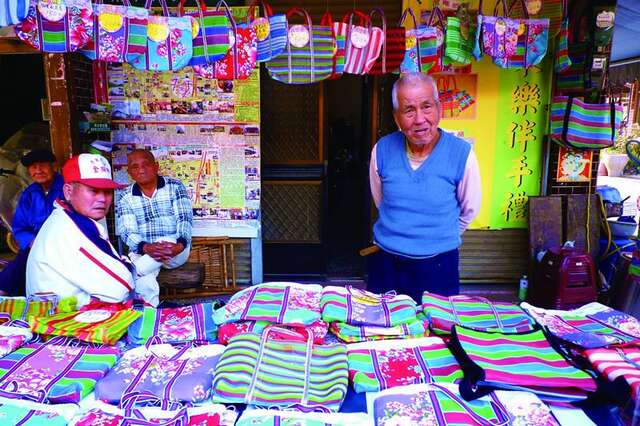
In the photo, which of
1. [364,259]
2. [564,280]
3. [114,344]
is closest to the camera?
[114,344]

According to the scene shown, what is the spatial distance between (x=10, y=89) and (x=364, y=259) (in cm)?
581

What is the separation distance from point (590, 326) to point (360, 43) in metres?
2.38

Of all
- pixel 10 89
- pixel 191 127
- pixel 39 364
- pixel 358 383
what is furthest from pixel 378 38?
pixel 10 89

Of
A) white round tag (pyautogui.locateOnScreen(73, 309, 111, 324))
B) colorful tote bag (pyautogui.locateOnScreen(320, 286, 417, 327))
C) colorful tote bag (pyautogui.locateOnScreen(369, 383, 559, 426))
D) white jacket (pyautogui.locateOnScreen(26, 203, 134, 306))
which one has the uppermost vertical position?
white jacket (pyautogui.locateOnScreen(26, 203, 134, 306))

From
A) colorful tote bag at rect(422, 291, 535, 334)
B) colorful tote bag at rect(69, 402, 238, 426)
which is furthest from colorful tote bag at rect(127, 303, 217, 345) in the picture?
colorful tote bag at rect(422, 291, 535, 334)

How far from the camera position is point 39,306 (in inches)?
80.4

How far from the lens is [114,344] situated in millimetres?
1814

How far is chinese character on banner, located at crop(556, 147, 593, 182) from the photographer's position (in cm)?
479

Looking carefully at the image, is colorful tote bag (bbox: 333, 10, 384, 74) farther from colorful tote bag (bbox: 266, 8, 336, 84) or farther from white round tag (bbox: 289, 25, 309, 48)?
white round tag (bbox: 289, 25, 309, 48)

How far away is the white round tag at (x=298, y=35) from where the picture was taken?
3.34m

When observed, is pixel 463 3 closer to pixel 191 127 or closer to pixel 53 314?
pixel 191 127

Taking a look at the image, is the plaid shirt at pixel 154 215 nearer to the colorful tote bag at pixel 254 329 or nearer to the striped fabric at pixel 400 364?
the colorful tote bag at pixel 254 329

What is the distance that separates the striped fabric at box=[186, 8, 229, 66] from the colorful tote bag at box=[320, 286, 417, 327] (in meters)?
1.98

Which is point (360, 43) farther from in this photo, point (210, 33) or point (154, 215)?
point (154, 215)
